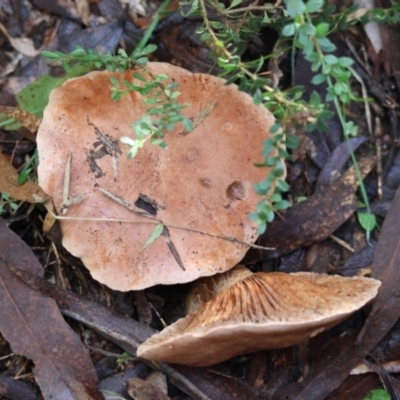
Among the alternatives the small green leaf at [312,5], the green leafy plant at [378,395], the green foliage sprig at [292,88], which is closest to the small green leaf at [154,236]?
the green foliage sprig at [292,88]

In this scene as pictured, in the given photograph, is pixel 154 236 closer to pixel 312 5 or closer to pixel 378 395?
pixel 312 5

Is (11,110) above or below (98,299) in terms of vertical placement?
above

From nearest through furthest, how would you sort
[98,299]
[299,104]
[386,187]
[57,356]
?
[299,104], [57,356], [98,299], [386,187]

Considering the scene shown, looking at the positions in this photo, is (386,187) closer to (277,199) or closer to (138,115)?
(277,199)

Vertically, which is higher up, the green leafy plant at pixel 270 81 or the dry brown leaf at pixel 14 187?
the green leafy plant at pixel 270 81

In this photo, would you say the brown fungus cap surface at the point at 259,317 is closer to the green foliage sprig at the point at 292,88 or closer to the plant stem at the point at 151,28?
the green foliage sprig at the point at 292,88

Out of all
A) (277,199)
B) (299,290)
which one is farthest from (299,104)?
(299,290)

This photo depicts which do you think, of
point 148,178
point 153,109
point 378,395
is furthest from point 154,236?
point 378,395
